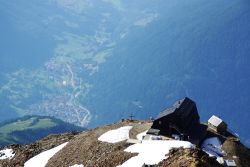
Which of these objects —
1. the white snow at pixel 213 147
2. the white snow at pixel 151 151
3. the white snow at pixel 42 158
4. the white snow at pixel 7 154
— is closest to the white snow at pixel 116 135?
the white snow at pixel 42 158

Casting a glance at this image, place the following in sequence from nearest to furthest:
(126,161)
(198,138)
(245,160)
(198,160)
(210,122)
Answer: (198,160) < (126,161) < (245,160) < (198,138) < (210,122)

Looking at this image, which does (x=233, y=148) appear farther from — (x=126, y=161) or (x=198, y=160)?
(x=198, y=160)

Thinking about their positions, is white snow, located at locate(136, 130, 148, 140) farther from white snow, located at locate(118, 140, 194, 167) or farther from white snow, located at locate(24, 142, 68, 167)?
white snow, located at locate(24, 142, 68, 167)

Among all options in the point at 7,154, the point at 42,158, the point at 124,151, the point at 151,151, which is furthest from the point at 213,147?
the point at 7,154

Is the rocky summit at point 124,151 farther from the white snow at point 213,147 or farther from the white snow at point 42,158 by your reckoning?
the white snow at point 213,147

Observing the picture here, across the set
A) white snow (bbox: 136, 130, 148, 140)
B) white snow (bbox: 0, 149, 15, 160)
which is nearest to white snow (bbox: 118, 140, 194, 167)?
white snow (bbox: 136, 130, 148, 140)

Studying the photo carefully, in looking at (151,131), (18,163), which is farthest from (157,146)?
(18,163)
